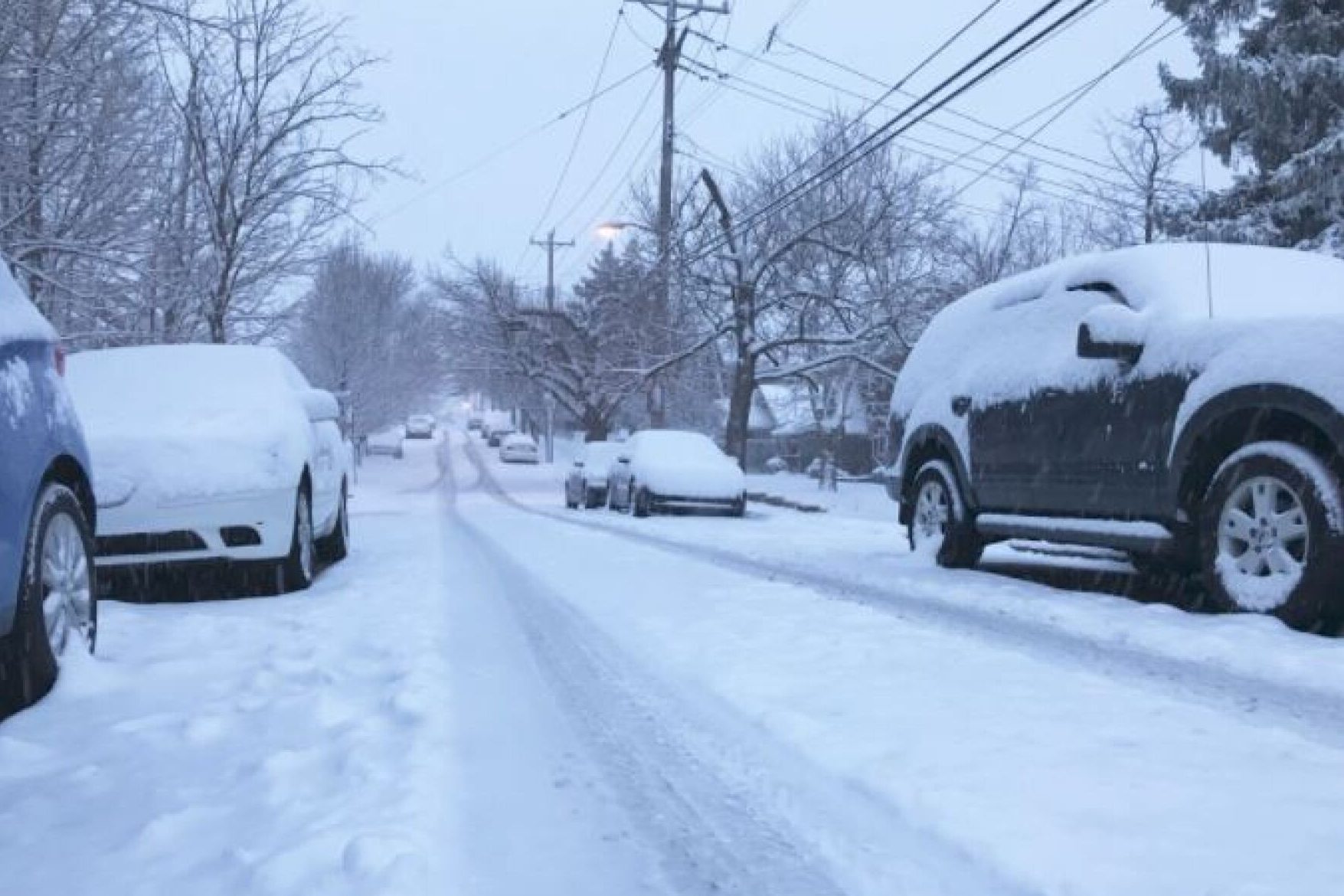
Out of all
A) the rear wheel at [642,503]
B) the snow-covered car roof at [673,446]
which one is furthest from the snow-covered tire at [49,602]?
the snow-covered car roof at [673,446]

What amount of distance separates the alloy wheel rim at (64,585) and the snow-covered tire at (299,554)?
259 cm

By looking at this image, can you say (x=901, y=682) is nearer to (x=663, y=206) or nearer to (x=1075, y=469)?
(x=1075, y=469)

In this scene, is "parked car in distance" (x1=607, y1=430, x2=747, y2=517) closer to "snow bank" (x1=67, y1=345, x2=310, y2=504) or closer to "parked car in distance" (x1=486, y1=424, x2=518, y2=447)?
"snow bank" (x1=67, y1=345, x2=310, y2=504)

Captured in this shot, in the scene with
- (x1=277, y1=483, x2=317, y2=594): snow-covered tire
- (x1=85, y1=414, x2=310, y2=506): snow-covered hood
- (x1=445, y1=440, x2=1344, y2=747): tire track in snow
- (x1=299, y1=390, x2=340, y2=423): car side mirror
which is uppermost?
(x1=299, y1=390, x2=340, y2=423): car side mirror

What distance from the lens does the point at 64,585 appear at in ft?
14.4

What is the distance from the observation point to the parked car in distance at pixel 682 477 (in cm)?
1773

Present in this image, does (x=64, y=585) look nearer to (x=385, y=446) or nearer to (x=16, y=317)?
(x=16, y=317)

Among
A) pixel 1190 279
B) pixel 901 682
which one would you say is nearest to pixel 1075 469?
pixel 1190 279

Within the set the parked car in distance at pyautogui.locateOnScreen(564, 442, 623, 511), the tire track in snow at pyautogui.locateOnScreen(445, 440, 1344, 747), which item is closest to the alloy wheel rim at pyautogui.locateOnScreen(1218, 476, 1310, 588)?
the tire track in snow at pyautogui.locateOnScreen(445, 440, 1344, 747)

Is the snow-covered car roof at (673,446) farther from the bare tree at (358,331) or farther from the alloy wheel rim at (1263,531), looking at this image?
the bare tree at (358,331)

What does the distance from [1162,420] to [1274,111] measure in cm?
1645

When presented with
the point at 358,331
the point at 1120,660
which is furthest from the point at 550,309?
the point at 1120,660

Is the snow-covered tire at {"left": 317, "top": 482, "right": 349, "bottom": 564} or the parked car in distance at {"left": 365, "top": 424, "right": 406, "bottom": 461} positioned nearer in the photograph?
the snow-covered tire at {"left": 317, "top": 482, "right": 349, "bottom": 564}

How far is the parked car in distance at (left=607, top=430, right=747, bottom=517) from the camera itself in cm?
1773
